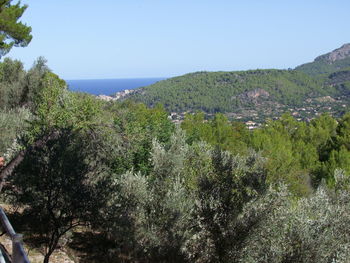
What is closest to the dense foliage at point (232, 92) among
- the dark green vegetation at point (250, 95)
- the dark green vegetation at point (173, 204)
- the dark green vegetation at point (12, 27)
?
the dark green vegetation at point (250, 95)

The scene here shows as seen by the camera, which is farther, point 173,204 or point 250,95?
point 250,95

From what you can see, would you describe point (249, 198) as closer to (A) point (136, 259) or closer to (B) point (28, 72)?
(A) point (136, 259)

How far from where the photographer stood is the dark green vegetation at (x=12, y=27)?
19016 mm

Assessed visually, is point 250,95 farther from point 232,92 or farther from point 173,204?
point 173,204

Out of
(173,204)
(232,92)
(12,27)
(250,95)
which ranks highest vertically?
(12,27)

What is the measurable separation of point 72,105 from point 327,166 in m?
27.6

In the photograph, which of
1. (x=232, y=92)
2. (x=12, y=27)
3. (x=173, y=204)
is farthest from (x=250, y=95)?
(x=173, y=204)

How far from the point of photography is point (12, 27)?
19609 millimetres

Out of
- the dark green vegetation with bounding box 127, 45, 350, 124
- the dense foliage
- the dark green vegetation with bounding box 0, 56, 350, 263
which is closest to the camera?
the dark green vegetation with bounding box 0, 56, 350, 263

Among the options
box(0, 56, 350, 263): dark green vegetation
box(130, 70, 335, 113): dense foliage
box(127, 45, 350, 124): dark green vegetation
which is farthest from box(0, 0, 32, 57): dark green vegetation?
box(130, 70, 335, 113): dense foliage

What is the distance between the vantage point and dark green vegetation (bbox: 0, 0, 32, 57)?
62.4 ft

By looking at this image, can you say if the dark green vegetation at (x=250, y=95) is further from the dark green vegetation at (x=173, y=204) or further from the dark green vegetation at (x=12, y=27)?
the dark green vegetation at (x=173, y=204)

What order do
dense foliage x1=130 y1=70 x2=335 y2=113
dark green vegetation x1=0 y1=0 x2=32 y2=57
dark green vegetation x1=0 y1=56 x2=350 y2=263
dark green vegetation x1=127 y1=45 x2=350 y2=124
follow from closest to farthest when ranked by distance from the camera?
dark green vegetation x1=0 y1=56 x2=350 y2=263 < dark green vegetation x1=0 y1=0 x2=32 y2=57 < dark green vegetation x1=127 y1=45 x2=350 y2=124 < dense foliage x1=130 y1=70 x2=335 y2=113

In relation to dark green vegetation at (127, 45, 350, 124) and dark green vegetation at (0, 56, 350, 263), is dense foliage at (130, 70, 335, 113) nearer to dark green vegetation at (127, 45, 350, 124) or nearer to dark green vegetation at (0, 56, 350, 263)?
dark green vegetation at (127, 45, 350, 124)
